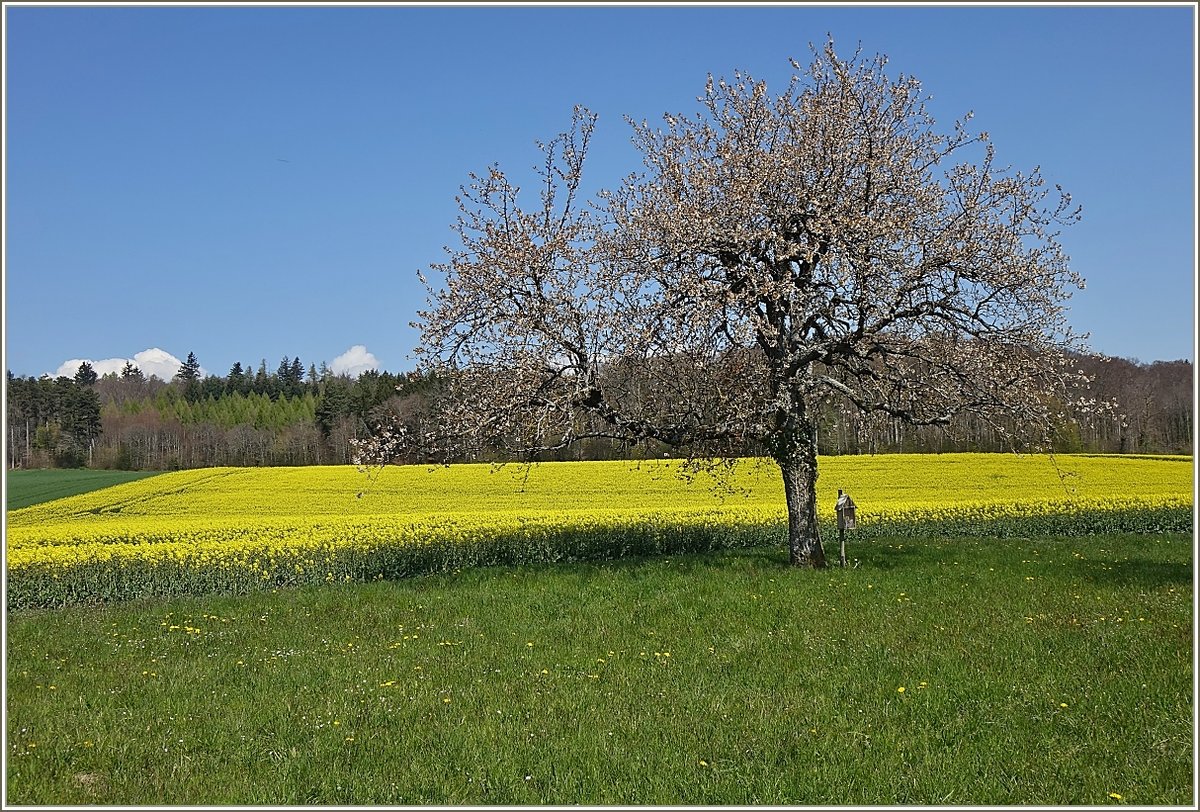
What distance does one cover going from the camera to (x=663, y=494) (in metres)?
35.0

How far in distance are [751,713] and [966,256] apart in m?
8.99

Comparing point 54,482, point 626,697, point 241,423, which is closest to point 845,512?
point 626,697

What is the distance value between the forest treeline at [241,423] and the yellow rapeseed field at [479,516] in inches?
81.1

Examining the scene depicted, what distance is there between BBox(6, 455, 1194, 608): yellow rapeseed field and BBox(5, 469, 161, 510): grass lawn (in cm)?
185

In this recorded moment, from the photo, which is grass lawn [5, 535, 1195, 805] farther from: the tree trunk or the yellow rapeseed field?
the yellow rapeseed field

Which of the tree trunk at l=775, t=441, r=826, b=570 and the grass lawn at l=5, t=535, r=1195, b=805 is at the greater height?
the tree trunk at l=775, t=441, r=826, b=570

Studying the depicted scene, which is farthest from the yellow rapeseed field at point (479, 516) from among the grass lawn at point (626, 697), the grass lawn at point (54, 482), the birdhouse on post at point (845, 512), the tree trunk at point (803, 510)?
the grass lawn at point (626, 697)

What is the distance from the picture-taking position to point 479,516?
2531 centimetres

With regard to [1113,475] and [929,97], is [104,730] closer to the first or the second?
[929,97]

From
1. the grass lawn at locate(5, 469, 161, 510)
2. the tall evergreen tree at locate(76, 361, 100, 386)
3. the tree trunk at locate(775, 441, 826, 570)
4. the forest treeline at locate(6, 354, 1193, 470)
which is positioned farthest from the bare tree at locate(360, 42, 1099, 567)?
the tall evergreen tree at locate(76, 361, 100, 386)

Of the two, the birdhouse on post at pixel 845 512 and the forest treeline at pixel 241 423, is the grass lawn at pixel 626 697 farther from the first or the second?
the forest treeline at pixel 241 423

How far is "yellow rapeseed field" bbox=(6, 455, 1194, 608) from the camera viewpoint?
17.0m

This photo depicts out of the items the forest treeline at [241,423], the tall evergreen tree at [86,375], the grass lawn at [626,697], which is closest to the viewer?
the grass lawn at [626,697]

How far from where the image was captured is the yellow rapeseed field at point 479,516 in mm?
16969
